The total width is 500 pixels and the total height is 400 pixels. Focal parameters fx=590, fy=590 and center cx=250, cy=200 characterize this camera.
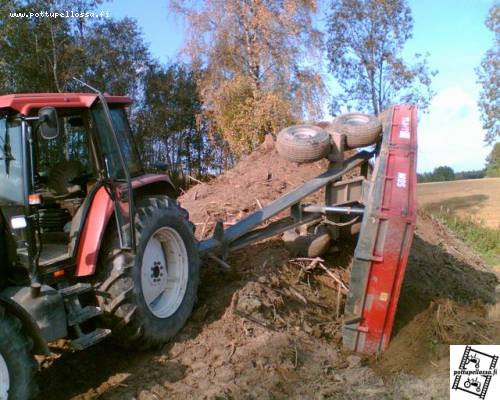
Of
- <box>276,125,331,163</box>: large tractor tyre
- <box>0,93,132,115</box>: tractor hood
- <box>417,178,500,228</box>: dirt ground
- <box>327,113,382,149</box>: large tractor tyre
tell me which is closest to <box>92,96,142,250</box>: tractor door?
<box>0,93,132,115</box>: tractor hood

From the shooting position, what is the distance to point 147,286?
540 centimetres

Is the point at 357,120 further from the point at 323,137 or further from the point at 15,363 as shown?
the point at 15,363

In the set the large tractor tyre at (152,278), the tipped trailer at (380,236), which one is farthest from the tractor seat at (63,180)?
the tipped trailer at (380,236)

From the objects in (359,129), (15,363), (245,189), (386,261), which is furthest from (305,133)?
(15,363)

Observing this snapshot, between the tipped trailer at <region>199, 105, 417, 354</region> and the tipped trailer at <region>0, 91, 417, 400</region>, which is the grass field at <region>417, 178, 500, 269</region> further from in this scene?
the tipped trailer at <region>0, 91, 417, 400</region>

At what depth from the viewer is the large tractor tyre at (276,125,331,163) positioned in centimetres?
652

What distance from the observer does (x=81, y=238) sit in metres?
4.86

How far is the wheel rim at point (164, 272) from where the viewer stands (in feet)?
17.8

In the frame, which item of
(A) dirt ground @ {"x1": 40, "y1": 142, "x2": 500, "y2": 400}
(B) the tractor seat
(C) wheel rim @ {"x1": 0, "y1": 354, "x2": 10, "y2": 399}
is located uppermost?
(B) the tractor seat

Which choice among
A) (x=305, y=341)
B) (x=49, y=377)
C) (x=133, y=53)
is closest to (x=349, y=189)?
(x=305, y=341)

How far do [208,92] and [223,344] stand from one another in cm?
1712

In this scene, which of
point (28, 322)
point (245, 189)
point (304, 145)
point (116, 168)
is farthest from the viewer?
point (245, 189)

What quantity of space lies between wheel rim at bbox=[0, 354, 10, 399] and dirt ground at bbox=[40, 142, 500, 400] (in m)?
0.89

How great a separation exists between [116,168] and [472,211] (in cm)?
1932
